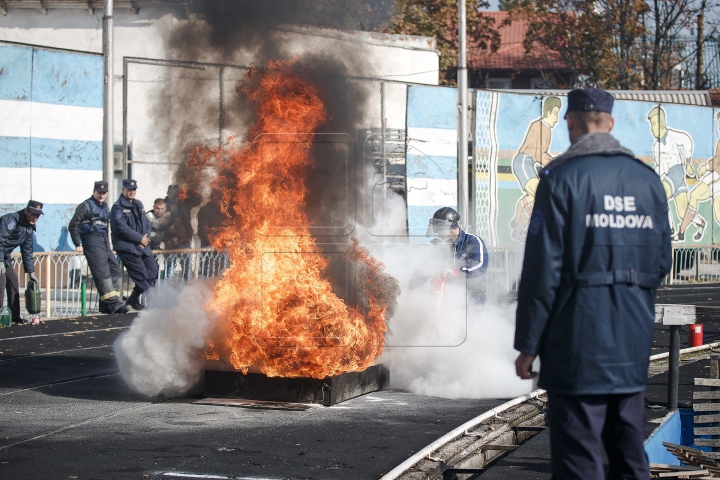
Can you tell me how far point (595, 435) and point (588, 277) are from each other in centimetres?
68

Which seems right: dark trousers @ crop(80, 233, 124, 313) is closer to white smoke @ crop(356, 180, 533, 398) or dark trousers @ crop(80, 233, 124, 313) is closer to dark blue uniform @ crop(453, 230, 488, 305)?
white smoke @ crop(356, 180, 533, 398)

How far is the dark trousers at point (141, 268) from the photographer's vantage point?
1491 centimetres

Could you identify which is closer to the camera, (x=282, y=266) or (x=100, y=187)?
(x=282, y=266)

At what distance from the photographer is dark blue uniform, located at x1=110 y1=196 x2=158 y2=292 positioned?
14.7 meters


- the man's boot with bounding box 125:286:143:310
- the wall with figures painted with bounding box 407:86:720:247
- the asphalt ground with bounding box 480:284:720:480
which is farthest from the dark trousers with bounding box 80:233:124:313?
the asphalt ground with bounding box 480:284:720:480

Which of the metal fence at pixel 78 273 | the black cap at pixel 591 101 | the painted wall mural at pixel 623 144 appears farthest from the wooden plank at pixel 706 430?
the painted wall mural at pixel 623 144

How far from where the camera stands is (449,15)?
121 feet

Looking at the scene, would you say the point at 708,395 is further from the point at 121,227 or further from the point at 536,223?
the point at 121,227

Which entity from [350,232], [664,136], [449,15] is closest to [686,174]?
[664,136]

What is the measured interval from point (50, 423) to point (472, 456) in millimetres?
3427

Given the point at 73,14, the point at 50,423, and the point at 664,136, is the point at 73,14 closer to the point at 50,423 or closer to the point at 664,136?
the point at 664,136

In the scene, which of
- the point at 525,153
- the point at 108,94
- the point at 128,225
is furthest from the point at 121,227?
the point at 525,153

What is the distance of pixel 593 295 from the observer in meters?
3.84

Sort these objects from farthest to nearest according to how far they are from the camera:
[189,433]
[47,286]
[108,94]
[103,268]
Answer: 1. [108,94]
2. [47,286]
3. [103,268]
4. [189,433]
